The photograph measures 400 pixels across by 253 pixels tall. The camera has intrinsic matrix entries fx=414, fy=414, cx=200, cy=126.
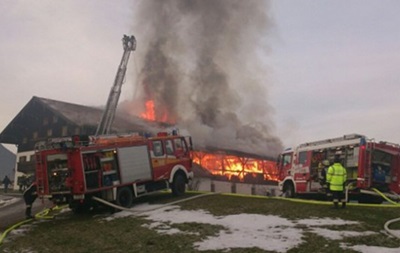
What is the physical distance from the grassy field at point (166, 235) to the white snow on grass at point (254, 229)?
231 mm

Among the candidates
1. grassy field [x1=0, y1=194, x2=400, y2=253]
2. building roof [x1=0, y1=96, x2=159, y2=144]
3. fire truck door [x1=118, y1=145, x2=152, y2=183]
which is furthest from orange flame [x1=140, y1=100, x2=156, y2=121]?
grassy field [x1=0, y1=194, x2=400, y2=253]

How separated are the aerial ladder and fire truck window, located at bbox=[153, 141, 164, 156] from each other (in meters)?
17.3

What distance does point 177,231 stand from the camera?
10.1 metres

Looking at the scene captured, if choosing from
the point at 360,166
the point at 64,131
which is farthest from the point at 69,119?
the point at 360,166

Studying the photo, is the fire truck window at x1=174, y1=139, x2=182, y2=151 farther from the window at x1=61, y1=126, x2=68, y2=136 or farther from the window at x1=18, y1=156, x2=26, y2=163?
the window at x1=18, y1=156, x2=26, y2=163

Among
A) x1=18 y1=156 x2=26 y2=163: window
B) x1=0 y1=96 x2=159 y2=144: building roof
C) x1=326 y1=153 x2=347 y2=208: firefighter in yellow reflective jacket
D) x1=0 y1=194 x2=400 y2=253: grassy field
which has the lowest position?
x1=18 y1=156 x2=26 y2=163: window

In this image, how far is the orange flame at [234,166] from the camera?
3634cm

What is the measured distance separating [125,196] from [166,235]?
5.35 metres

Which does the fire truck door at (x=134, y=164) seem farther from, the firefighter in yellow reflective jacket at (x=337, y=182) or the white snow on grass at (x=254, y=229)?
the firefighter in yellow reflective jacket at (x=337, y=182)

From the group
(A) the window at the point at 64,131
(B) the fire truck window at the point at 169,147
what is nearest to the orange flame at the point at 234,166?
(A) the window at the point at 64,131

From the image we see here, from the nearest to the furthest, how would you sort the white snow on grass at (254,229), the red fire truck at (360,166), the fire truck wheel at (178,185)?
the white snow on grass at (254,229) → the red fire truck at (360,166) → the fire truck wheel at (178,185)

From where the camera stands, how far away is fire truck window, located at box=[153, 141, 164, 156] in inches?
641

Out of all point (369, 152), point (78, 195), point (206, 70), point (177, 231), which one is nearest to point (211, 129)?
point (206, 70)

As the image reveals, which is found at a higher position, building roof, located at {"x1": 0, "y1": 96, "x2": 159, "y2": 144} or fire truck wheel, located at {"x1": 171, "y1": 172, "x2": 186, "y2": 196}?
building roof, located at {"x1": 0, "y1": 96, "x2": 159, "y2": 144}
